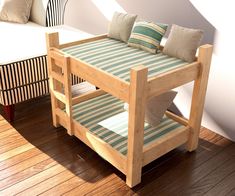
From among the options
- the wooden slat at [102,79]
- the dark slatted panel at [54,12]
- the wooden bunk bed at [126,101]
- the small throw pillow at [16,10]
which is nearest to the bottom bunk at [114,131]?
the wooden bunk bed at [126,101]

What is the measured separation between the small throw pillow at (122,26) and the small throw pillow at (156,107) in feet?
1.64

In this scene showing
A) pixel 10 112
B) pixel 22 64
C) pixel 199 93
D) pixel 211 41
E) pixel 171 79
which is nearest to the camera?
pixel 171 79

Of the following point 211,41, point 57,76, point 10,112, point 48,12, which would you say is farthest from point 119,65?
point 48,12

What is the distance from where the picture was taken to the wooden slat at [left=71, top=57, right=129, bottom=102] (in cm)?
165

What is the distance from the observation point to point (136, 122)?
163 centimetres

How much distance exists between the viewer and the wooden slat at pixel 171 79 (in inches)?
64.9

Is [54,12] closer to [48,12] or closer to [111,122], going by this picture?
[48,12]

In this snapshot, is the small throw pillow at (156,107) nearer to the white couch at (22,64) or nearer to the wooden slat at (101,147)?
the wooden slat at (101,147)

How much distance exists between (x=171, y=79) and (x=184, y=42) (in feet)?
0.95

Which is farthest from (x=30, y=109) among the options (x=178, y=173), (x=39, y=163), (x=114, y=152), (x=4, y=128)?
(x=178, y=173)

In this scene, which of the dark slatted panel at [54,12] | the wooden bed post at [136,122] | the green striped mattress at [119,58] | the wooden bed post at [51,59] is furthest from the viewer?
the dark slatted panel at [54,12]

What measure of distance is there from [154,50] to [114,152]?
711 mm

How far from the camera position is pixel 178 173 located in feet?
6.49

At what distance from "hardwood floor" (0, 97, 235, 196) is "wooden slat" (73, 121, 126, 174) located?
108mm
